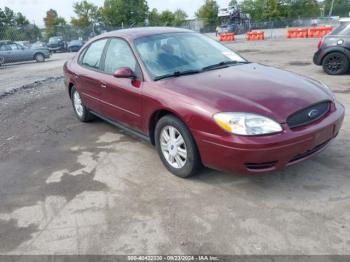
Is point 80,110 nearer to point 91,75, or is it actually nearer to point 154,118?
point 91,75

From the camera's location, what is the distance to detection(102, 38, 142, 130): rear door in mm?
4105

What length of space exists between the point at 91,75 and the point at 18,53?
18150 mm

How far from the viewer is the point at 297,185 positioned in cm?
346

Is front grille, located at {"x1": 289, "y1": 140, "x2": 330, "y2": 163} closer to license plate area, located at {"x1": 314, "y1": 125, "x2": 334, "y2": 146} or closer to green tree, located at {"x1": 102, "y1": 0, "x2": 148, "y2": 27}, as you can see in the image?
license plate area, located at {"x1": 314, "y1": 125, "x2": 334, "y2": 146}

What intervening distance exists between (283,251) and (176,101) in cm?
174

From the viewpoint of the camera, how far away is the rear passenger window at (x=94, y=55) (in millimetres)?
5051

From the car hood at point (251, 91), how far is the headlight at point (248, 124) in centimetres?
6

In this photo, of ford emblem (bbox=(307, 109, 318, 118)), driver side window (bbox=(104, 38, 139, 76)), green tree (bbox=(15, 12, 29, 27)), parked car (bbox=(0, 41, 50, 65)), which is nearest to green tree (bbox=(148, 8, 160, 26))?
green tree (bbox=(15, 12, 29, 27))

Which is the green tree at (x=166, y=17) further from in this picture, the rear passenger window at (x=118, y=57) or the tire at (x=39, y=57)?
the rear passenger window at (x=118, y=57)

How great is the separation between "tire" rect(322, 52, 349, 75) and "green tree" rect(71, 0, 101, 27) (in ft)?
178

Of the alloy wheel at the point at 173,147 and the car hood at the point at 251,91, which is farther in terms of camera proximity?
the alloy wheel at the point at 173,147

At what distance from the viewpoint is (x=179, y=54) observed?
4.26 m

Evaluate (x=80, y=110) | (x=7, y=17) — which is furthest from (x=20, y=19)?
(x=80, y=110)

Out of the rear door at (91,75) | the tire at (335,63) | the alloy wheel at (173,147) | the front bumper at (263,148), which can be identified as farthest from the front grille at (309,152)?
the tire at (335,63)
